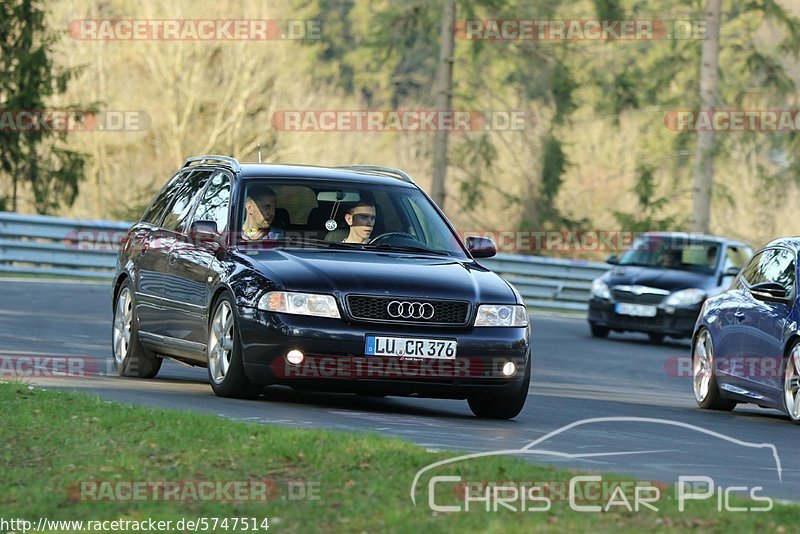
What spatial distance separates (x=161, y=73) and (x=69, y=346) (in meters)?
30.5

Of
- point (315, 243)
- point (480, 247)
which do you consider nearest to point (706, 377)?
point (480, 247)

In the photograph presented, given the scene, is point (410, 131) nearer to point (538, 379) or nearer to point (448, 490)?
point (538, 379)

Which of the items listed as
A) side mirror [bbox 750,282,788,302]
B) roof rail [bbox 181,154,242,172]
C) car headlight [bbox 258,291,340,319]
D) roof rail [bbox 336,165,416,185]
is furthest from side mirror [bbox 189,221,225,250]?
side mirror [bbox 750,282,788,302]

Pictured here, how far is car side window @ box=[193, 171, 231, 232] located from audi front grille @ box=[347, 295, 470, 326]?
5.63 ft

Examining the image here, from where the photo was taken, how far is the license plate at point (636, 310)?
26.6 meters

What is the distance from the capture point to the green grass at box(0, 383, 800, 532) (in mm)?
7160

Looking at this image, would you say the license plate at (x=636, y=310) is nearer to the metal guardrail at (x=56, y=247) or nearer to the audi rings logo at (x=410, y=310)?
the metal guardrail at (x=56, y=247)

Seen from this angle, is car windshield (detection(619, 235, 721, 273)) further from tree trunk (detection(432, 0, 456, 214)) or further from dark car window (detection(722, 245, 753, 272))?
tree trunk (detection(432, 0, 456, 214))

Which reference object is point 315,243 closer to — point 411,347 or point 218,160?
point 411,347

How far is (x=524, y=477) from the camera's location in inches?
317

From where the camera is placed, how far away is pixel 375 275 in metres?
11.7

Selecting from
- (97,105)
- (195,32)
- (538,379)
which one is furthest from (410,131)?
(538,379)

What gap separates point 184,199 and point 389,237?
6.85ft

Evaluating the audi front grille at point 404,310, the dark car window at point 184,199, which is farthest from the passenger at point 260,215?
the audi front grille at point 404,310
